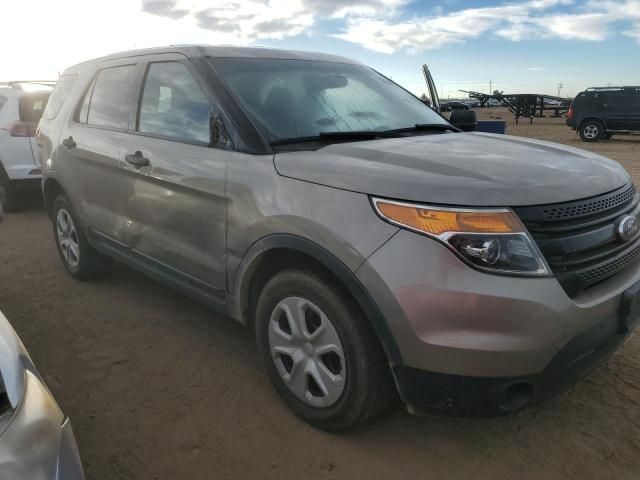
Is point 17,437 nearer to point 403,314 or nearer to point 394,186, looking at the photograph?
point 403,314

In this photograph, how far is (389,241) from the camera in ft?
6.96

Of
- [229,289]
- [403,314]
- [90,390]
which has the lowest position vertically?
[90,390]

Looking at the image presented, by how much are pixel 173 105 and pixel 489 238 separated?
2.12 meters

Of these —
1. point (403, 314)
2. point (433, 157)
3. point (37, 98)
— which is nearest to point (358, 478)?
point (403, 314)

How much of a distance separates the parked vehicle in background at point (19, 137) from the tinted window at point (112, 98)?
3559mm

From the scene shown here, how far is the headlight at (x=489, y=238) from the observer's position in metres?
2.03

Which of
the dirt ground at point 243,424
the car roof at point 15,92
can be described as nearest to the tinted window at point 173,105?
the dirt ground at point 243,424

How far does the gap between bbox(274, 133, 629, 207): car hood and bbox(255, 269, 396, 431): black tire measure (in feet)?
1.52

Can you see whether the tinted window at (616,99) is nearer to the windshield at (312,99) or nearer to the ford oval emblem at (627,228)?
the windshield at (312,99)

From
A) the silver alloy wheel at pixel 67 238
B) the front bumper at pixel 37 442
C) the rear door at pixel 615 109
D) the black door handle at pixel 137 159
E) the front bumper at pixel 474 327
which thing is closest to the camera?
the front bumper at pixel 37 442

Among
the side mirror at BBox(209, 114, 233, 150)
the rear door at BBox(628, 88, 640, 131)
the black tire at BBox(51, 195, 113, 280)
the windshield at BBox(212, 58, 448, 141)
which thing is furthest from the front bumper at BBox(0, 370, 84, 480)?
the rear door at BBox(628, 88, 640, 131)

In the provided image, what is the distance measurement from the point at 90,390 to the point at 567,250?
2541mm

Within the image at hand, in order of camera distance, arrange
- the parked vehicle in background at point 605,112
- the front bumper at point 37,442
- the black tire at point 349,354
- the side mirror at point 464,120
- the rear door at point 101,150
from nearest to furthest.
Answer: the front bumper at point 37,442
the black tire at point 349,354
the rear door at point 101,150
the side mirror at point 464,120
the parked vehicle in background at point 605,112

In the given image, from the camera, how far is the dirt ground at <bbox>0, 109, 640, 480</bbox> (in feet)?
7.89
